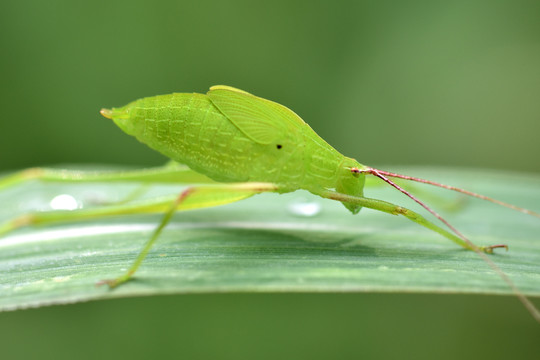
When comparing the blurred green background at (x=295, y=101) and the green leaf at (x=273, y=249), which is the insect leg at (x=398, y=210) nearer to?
the green leaf at (x=273, y=249)

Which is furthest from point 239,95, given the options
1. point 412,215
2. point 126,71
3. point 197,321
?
point 126,71

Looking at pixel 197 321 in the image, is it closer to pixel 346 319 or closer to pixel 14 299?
pixel 346 319

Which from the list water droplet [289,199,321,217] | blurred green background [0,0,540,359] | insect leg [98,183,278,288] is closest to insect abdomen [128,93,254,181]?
insect leg [98,183,278,288]

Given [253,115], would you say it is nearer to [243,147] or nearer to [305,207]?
[243,147]

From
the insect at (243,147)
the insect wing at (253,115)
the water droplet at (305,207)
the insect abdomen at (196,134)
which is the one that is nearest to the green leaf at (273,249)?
the water droplet at (305,207)

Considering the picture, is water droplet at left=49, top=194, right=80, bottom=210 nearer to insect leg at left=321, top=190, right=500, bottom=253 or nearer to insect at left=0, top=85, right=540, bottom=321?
insect at left=0, top=85, right=540, bottom=321
